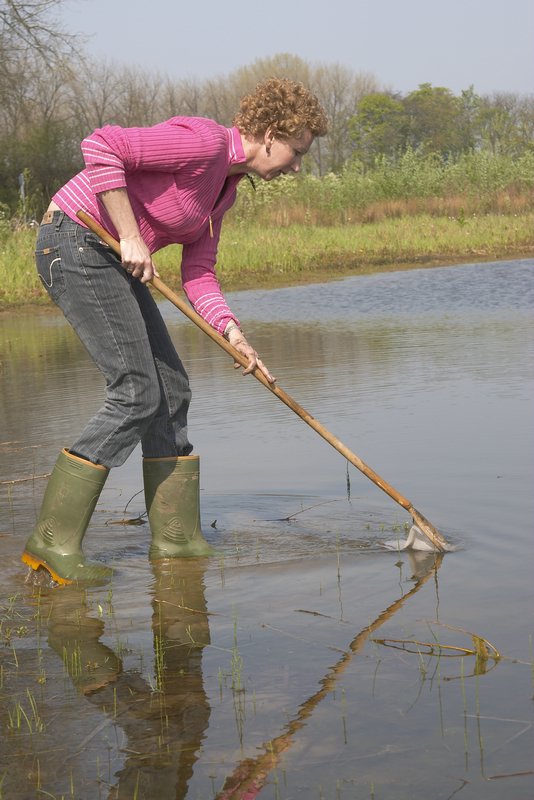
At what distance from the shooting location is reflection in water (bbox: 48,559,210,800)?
2.32m

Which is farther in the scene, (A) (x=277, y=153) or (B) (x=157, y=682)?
(A) (x=277, y=153)

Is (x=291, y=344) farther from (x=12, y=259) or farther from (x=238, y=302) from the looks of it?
(x=12, y=259)

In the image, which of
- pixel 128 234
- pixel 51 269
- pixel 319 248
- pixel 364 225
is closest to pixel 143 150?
pixel 128 234

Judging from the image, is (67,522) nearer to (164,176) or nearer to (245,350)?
(245,350)

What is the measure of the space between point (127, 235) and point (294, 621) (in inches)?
48.1

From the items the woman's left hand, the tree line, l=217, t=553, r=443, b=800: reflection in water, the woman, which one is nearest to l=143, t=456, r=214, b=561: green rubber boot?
the woman

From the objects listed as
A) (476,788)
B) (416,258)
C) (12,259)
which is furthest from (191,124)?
(416,258)

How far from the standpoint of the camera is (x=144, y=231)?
369cm

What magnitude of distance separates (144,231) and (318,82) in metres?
66.7

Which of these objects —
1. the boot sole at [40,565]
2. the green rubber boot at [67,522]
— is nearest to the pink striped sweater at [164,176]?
the green rubber boot at [67,522]

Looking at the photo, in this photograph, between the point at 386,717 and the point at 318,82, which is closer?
the point at 386,717

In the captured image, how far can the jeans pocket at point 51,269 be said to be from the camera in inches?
143

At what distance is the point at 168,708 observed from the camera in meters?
2.62

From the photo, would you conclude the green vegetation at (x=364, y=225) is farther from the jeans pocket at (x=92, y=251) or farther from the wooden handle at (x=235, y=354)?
the jeans pocket at (x=92, y=251)
